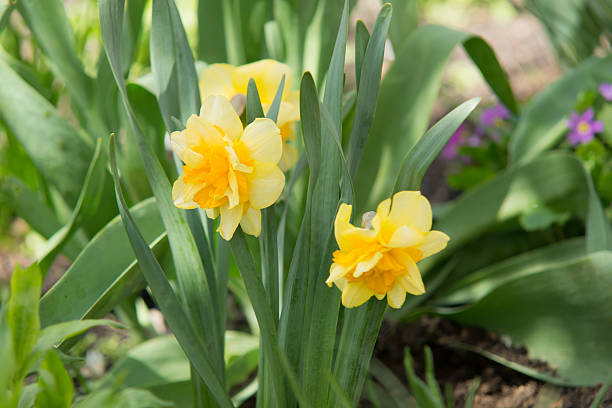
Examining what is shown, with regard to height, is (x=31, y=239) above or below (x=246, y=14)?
below

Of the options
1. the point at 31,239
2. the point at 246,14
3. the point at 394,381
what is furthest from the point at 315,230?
the point at 31,239

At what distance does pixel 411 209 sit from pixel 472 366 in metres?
0.68

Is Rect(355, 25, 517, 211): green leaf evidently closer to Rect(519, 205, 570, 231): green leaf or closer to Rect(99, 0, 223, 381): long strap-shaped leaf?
Rect(519, 205, 570, 231): green leaf

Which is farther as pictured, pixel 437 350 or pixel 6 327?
pixel 437 350

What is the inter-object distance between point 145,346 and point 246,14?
0.69m

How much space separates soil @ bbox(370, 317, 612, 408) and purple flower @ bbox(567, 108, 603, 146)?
481 millimetres

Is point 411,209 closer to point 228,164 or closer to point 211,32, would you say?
point 228,164

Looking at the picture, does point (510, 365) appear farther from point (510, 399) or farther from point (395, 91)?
point (395, 91)

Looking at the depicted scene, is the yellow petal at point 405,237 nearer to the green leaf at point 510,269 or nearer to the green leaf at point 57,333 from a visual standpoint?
the green leaf at point 57,333

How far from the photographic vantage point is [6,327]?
1.71ft

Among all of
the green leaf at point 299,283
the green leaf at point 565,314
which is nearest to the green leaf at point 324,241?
the green leaf at point 299,283

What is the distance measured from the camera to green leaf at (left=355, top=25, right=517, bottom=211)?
1.14 m

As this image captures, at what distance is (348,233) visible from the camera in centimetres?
57

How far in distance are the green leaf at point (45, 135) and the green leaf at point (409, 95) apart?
0.57 m
